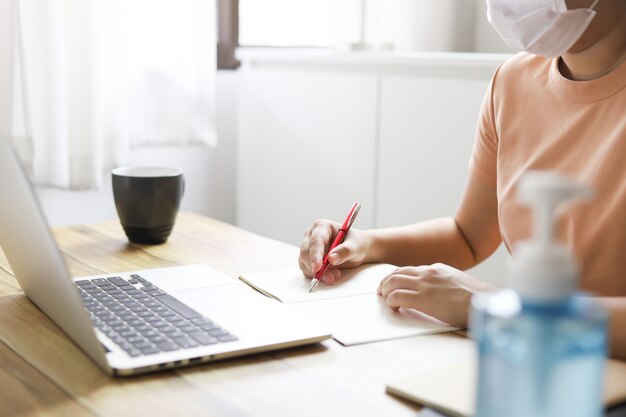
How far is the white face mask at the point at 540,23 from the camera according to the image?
1.16 m

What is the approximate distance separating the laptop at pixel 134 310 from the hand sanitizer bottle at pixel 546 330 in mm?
432

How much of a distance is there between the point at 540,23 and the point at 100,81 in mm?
1396

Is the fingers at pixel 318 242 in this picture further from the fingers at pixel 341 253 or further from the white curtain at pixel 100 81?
the white curtain at pixel 100 81

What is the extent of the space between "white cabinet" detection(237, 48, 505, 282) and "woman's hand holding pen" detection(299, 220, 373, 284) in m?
0.97

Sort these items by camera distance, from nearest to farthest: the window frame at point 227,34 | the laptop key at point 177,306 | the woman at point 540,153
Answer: the laptop key at point 177,306 → the woman at point 540,153 → the window frame at point 227,34

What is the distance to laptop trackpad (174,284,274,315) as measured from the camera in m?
0.97

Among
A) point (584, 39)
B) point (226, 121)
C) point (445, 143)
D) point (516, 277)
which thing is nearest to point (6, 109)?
point (226, 121)

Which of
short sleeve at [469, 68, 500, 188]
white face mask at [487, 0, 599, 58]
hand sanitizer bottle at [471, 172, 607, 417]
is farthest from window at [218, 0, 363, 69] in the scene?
hand sanitizer bottle at [471, 172, 607, 417]

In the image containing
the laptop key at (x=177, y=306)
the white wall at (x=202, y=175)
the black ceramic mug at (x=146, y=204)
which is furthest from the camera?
the white wall at (x=202, y=175)

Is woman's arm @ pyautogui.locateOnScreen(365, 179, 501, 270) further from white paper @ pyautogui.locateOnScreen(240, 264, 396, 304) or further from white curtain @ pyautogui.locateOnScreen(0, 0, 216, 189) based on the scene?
white curtain @ pyautogui.locateOnScreen(0, 0, 216, 189)

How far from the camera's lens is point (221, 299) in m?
1.01

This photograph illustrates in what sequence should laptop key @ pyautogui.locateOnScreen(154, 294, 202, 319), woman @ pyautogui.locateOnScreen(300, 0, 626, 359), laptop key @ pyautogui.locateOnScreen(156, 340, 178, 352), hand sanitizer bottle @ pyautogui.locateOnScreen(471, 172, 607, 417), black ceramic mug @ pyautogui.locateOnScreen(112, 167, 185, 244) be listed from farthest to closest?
black ceramic mug @ pyautogui.locateOnScreen(112, 167, 185, 244)
woman @ pyautogui.locateOnScreen(300, 0, 626, 359)
laptop key @ pyautogui.locateOnScreen(154, 294, 202, 319)
laptop key @ pyautogui.locateOnScreen(156, 340, 178, 352)
hand sanitizer bottle @ pyautogui.locateOnScreen(471, 172, 607, 417)

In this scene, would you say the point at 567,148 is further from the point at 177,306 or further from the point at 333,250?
the point at 177,306

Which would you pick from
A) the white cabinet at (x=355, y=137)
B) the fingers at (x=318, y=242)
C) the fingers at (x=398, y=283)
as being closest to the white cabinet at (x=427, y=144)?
the white cabinet at (x=355, y=137)
